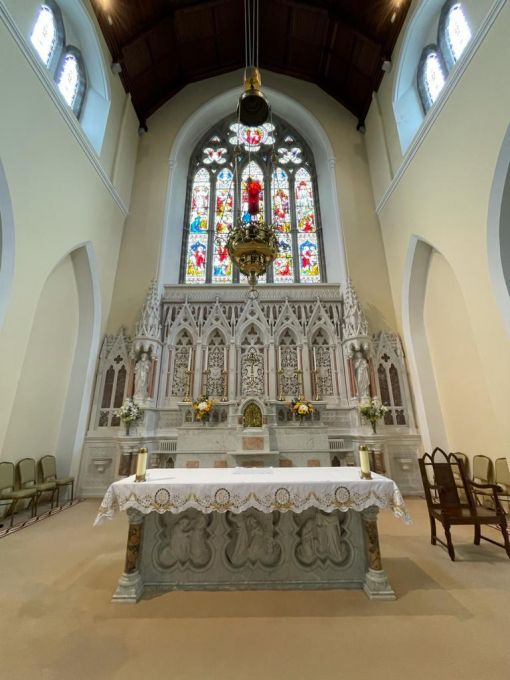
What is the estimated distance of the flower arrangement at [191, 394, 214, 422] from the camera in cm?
706

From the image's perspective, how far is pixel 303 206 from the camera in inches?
430

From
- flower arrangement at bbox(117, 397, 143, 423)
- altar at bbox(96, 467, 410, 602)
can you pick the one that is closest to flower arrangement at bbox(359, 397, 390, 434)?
altar at bbox(96, 467, 410, 602)

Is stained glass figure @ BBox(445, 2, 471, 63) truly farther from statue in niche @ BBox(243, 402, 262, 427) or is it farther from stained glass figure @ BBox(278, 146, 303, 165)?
statue in niche @ BBox(243, 402, 262, 427)

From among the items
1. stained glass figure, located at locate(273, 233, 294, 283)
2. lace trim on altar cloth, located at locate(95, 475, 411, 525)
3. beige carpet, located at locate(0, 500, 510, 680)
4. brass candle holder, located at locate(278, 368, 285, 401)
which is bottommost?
beige carpet, located at locate(0, 500, 510, 680)

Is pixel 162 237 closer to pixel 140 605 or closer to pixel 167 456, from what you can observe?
pixel 167 456

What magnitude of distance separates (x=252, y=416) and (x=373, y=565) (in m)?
4.23

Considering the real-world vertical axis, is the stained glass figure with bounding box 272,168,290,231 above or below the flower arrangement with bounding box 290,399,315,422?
above

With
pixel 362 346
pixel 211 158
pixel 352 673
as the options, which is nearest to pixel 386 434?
pixel 362 346

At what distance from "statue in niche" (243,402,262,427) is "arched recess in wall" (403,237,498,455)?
394cm

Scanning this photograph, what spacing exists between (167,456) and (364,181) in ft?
33.5

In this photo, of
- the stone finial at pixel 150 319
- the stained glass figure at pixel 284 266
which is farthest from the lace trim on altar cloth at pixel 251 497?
the stained glass figure at pixel 284 266

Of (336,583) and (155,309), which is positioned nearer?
(336,583)

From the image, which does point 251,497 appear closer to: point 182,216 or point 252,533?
point 252,533

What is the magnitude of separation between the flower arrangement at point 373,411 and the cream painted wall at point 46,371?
710 centimetres
